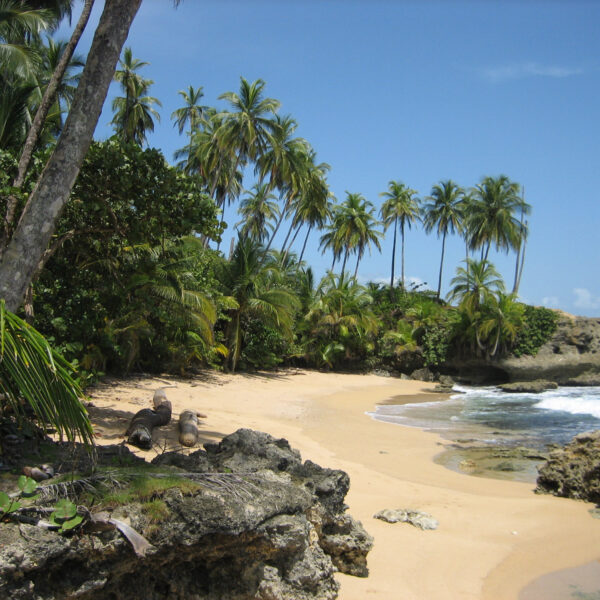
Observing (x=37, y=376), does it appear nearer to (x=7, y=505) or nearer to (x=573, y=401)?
(x=7, y=505)

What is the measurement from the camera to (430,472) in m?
9.32

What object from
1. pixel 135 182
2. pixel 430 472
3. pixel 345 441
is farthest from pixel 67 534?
pixel 345 441

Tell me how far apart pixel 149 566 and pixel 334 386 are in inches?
866

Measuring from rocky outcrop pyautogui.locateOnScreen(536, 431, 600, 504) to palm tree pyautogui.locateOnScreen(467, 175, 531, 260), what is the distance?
123 ft

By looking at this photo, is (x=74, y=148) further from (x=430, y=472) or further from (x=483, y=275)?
(x=483, y=275)

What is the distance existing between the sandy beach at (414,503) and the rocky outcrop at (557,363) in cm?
1828

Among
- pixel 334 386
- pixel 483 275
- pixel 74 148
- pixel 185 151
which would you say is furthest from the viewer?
pixel 185 151

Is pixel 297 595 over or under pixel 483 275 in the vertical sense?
under

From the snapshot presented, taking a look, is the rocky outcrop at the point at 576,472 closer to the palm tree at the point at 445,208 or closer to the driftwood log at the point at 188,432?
the driftwood log at the point at 188,432

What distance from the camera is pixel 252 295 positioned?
923 inches

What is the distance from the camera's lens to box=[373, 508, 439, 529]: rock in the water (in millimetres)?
6172

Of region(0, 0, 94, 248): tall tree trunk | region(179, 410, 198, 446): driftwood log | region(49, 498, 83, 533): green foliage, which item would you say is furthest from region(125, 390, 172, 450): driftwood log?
region(49, 498, 83, 533): green foliage

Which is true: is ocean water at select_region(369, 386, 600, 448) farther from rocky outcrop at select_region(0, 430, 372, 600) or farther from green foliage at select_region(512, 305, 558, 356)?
rocky outcrop at select_region(0, 430, 372, 600)

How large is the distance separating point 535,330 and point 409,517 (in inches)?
1137
